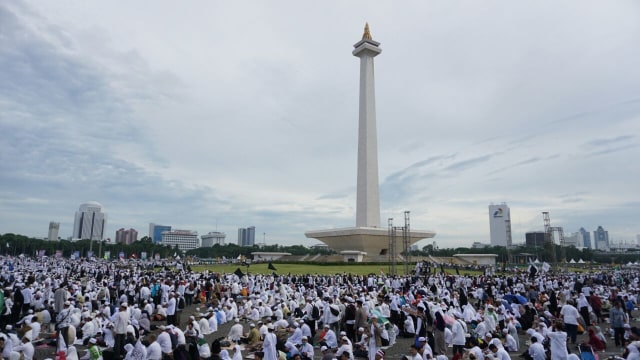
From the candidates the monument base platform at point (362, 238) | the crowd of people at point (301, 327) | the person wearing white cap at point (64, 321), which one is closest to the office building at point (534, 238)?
the monument base platform at point (362, 238)

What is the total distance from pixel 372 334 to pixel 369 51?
4855cm

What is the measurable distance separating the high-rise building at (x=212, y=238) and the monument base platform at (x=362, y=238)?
423 ft

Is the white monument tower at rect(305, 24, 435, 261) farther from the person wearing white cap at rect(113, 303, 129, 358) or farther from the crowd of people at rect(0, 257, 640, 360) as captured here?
the person wearing white cap at rect(113, 303, 129, 358)

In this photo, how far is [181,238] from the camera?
174 meters

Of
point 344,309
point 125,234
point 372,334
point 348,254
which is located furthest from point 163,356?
point 125,234

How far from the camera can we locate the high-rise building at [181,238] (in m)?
170

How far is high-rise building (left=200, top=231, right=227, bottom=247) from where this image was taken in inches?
7092

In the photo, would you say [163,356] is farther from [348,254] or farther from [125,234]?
[125,234]

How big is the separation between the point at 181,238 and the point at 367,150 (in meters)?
138

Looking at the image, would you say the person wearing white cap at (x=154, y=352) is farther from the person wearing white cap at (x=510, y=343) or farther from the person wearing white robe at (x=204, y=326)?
the person wearing white cap at (x=510, y=343)

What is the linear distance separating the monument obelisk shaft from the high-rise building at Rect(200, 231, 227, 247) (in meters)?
135

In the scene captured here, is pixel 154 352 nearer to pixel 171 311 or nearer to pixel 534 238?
pixel 171 311

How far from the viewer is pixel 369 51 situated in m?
54.8

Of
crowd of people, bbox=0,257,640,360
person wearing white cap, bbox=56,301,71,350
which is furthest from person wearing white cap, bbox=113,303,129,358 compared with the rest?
person wearing white cap, bbox=56,301,71,350
